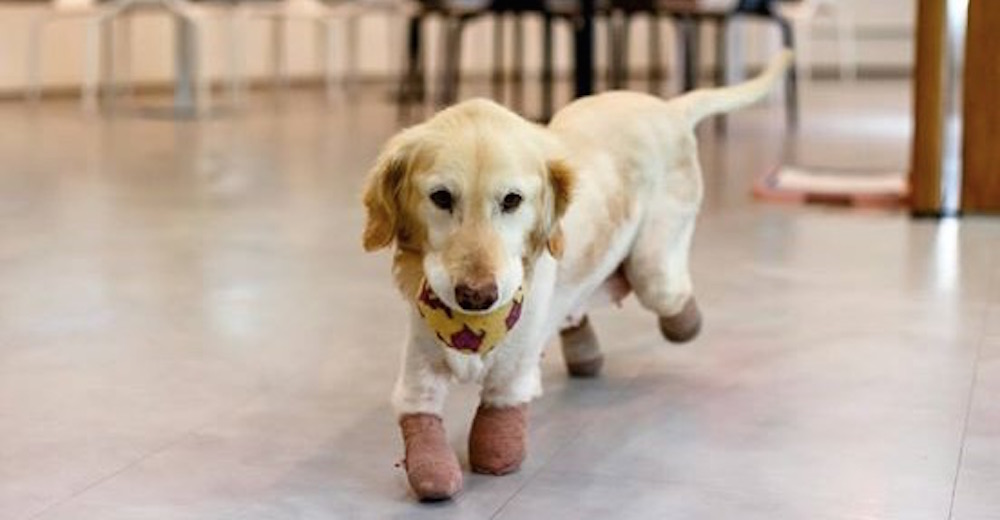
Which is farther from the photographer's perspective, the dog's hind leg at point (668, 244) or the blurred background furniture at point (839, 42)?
the blurred background furniture at point (839, 42)

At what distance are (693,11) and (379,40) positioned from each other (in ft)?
15.6

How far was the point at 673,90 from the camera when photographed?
941cm

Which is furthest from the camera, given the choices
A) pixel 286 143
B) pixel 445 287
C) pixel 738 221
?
pixel 286 143

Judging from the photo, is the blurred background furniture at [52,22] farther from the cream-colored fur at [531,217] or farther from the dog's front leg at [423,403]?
the dog's front leg at [423,403]

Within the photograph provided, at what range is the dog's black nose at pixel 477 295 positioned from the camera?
166cm

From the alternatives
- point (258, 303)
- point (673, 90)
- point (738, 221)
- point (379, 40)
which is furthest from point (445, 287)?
point (379, 40)

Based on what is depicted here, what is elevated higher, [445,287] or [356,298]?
[445,287]

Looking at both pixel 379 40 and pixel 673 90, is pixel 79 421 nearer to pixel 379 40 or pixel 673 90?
pixel 673 90

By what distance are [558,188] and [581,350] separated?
0.58 m

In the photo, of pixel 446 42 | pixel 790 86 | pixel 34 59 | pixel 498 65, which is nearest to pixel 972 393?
pixel 790 86

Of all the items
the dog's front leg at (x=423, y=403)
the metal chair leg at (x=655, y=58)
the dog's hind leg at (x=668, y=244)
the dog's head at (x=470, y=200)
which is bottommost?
the metal chair leg at (x=655, y=58)

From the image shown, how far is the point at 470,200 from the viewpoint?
1693mm

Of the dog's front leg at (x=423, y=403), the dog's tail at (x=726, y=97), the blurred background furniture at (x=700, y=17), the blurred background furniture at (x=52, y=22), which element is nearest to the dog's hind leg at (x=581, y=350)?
the dog's tail at (x=726, y=97)

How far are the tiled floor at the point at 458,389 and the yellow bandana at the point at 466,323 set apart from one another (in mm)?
162
